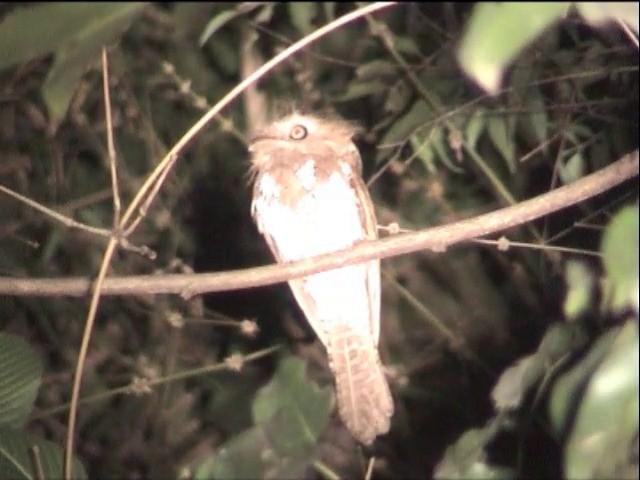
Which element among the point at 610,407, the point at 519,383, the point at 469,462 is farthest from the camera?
the point at 469,462

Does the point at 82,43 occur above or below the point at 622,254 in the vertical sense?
above

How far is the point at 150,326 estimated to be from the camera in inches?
146

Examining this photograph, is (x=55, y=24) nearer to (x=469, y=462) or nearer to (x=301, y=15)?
(x=469, y=462)

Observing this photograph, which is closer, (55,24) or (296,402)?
(55,24)

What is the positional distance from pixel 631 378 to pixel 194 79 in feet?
9.79

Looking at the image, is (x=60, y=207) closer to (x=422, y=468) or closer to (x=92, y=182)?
(x=92, y=182)

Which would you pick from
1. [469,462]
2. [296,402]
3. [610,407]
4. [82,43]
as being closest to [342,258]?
[296,402]

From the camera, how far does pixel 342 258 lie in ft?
5.84

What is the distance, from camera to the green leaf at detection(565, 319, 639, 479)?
0.83 metres

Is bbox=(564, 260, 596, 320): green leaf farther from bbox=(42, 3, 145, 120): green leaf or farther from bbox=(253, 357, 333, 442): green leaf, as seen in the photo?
bbox=(253, 357, 333, 442): green leaf

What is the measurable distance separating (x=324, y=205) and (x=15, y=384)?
0.91 meters

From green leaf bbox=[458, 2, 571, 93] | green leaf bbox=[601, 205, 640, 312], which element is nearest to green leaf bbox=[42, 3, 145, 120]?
green leaf bbox=[458, 2, 571, 93]

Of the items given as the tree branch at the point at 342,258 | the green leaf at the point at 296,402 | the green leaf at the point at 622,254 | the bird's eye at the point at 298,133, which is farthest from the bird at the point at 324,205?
the green leaf at the point at 622,254

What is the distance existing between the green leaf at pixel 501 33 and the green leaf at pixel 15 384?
4.21 feet
